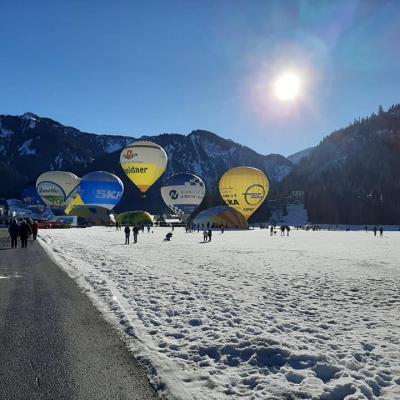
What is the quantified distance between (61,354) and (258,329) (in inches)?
136

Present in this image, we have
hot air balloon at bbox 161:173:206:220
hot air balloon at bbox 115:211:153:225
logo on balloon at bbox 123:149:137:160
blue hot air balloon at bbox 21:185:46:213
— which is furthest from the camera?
blue hot air balloon at bbox 21:185:46:213

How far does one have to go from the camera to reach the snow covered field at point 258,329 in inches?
205

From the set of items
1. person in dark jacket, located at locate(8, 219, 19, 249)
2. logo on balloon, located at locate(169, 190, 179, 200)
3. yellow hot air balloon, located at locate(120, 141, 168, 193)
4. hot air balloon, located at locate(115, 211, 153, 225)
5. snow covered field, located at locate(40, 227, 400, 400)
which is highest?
yellow hot air balloon, located at locate(120, 141, 168, 193)

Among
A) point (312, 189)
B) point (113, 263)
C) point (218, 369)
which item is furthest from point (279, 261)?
point (312, 189)

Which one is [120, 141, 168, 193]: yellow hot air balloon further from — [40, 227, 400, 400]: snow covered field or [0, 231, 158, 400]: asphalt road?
[0, 231, 158, 400]: asphalt road

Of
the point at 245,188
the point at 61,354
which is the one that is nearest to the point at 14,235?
the point at 61,354

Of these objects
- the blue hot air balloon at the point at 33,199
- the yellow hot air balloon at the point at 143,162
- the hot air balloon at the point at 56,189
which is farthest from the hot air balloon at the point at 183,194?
the blue hot air balloon at the point at 33,199

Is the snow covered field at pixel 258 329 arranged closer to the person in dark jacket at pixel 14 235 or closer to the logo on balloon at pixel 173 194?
the person in dark jacket at pixel 14 235

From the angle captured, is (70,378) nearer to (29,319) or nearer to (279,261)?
(29,319)

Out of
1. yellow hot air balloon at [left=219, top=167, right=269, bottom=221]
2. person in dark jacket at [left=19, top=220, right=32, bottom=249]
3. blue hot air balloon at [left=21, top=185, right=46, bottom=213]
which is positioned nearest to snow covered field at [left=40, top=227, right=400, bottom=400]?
person in dark jacket at [left=19, top=220, right=32, bottom=249]

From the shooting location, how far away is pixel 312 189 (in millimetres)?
181250

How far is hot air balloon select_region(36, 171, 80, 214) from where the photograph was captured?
9012 cm

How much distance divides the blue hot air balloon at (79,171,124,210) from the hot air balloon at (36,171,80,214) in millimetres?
8726

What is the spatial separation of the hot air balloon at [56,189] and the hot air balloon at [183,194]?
2576 cm
